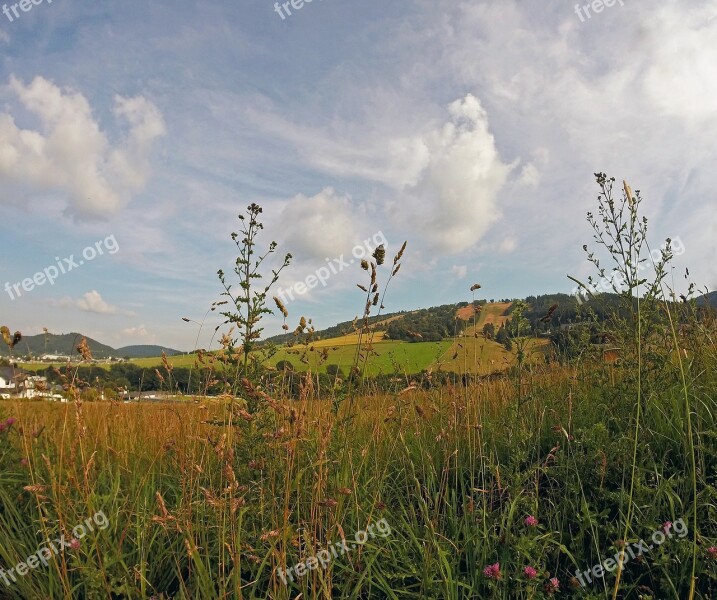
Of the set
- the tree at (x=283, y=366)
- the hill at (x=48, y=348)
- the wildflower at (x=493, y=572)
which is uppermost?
the hill at (x=48, y=348)

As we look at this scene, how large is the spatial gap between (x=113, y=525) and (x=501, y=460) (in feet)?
9.23

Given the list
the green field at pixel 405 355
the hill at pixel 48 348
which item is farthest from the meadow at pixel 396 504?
the hill at pixel 48 348

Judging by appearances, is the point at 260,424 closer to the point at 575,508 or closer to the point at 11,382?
the point at 575,508

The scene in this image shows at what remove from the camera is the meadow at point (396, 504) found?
2.29 m

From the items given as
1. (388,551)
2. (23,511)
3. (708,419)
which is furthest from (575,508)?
(23,511)

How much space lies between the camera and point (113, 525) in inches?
117

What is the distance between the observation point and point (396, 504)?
11.2ft

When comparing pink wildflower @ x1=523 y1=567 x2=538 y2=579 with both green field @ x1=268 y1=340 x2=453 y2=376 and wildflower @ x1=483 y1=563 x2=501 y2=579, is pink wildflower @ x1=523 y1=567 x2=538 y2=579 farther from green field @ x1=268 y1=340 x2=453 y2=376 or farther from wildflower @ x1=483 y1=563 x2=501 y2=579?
green field @ x1=268 y1=340 x2=453 y2=376

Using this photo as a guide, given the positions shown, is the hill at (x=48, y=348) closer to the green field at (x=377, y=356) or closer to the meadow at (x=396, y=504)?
the meadow at (x=396, y=504)

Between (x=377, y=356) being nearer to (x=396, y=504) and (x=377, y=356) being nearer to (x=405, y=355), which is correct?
(x=405, y=355)

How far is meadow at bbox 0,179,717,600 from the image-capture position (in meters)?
2.29

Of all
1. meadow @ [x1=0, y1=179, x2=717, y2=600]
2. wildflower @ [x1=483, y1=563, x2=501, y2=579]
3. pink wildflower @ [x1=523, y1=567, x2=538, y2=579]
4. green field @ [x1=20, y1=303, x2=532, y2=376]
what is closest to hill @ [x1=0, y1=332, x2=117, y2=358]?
green field @ [x1=20, y1=303, x2=532, y2=376]

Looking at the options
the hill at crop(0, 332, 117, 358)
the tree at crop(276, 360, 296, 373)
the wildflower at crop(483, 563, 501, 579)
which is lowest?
the wildflower at crop(483, 563, 501, 579)

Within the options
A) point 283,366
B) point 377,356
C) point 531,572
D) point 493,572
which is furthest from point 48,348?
point 531,572
